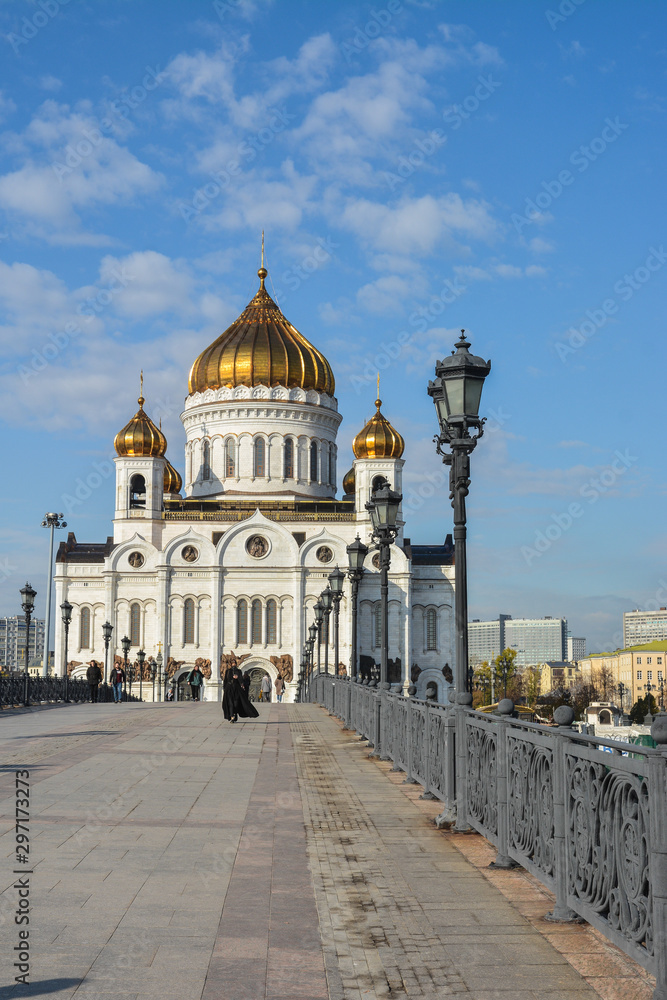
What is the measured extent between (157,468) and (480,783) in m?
53.7

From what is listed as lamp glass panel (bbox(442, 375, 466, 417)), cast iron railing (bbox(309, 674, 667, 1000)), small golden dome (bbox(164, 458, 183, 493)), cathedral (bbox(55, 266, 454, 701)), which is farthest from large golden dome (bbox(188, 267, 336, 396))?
cast iron railing (bbox(309, 674, 667, 1000))

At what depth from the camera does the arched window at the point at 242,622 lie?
57669 millimetres

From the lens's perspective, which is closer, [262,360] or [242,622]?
[242,622]

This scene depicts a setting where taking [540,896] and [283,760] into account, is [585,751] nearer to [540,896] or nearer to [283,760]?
[540,896]

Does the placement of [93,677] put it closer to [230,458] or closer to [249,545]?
[249,545]

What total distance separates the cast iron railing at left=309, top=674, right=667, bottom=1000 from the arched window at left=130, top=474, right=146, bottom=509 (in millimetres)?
52632

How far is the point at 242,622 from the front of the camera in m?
58.0

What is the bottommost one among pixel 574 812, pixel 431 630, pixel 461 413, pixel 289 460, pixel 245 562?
pixel 574 812

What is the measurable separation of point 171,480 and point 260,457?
254 inches

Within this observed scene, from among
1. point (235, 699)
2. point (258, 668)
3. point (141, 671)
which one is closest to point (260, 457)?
point (258, 668)

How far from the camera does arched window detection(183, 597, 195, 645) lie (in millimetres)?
57531

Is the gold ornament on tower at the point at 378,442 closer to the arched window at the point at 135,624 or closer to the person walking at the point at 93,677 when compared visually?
the arched window at the point at 135,624

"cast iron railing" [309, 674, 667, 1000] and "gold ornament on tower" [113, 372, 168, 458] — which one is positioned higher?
"gold ornament on tower" [113, 372, 168, 458]

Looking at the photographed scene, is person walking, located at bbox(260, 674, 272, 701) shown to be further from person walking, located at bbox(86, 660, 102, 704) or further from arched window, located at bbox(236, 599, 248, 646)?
person walking, located at bbox(86, 660, 102, 704)
